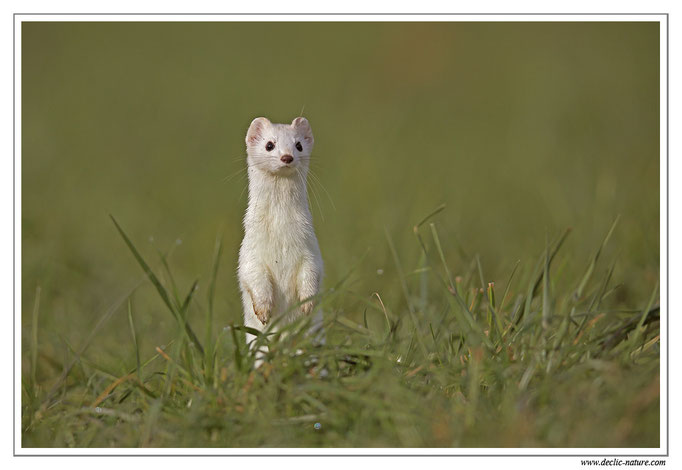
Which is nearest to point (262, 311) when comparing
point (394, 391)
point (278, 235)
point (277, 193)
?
point (278, 235)

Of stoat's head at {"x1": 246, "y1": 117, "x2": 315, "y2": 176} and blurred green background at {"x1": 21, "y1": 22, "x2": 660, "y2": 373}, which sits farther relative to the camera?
blurred green background at {"x1": 21, "y1": 22, "x2": 660, "y2": 373}

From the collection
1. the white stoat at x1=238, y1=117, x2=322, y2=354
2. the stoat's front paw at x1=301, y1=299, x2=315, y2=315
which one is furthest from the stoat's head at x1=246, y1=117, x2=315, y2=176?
the stoat's front paw at x1=301, y1=299, x2=315, y2=315

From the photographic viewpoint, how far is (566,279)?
21.8 ft

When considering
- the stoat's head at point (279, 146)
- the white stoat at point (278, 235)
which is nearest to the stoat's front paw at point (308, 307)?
the white stoat at point (278, 235)

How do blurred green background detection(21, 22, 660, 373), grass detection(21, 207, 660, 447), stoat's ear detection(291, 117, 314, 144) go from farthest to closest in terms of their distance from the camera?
1. blurred green background detection(21, 22, 660, 373)
2. stoat's ear detection(291, 117, 314, 144)
3. grass detection(21, 207, 660, 447)

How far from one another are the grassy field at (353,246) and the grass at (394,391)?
0.01 metres

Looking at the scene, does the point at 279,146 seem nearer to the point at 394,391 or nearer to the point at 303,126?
the point at 303,126

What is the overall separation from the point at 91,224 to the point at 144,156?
272 centimetres

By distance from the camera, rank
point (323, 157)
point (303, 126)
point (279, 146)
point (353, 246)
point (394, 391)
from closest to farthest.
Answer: point (394, 391)
point (279, 146)
point (303, 126)
point (353, 246)
point (323, 157)

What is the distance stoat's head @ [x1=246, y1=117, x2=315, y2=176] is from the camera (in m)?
3.63

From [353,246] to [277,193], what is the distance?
4.13 metres

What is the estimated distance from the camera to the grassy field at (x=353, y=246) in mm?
3596

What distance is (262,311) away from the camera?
152 inches

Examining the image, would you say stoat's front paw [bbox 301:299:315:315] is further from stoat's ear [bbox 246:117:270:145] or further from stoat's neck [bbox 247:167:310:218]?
stoat's ear [bbox 246:117:270:145]
